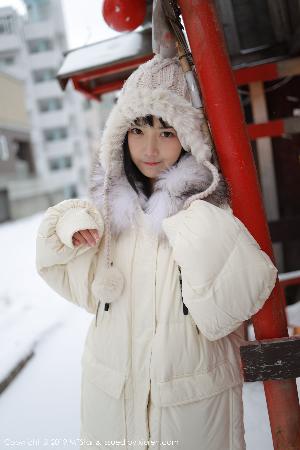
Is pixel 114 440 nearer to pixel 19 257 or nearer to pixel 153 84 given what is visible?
pixel 153 84

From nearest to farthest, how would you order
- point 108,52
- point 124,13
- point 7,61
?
point 124,13
point 108,52
point 7,61

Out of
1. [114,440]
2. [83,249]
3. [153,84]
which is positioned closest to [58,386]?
[114,440]

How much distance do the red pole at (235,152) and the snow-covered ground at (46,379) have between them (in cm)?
96

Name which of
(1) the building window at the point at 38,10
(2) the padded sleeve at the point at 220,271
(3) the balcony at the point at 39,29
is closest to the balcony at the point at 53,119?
(3) the balcony at the point at 39,29

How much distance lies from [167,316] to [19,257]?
31.1 feet

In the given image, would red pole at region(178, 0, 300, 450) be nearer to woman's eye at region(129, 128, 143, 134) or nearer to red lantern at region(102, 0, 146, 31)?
woman's eye at region(129, 128, 143, 134)

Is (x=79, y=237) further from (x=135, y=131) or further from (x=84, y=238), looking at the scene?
(x=135, y=131)

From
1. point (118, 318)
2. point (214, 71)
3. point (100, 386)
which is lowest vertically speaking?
point (100, 386)

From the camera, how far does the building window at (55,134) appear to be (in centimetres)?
3647

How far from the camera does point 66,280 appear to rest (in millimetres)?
1646

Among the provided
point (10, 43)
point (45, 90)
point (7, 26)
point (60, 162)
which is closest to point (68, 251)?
point (7, 26)

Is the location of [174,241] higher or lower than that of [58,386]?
higher

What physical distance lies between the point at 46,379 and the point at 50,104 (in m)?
36.8

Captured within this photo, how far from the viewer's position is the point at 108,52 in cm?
A: 310
